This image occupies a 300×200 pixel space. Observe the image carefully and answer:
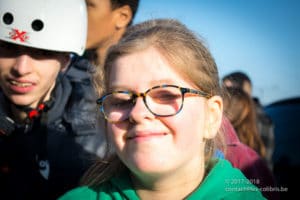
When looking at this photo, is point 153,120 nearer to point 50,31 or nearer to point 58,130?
point 58,130

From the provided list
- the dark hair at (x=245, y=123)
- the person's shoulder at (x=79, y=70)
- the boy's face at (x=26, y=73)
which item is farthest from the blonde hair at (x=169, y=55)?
the dark hair at (x=245, y=123)

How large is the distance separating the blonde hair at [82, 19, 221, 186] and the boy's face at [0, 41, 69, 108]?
34.9 inches

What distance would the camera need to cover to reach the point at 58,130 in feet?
10.9

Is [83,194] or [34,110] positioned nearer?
[83,194]

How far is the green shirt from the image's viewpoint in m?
2.12

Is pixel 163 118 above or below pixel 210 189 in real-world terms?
above

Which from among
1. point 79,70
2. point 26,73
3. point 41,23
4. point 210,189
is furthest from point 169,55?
point 79,70

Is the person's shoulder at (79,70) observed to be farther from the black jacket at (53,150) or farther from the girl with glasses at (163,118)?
the girl with glasses at (163,118)

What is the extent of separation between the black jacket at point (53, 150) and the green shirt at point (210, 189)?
0.79 m

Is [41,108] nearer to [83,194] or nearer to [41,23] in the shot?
[41,23]

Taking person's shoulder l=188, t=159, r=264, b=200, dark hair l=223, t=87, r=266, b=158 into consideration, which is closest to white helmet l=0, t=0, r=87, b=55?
person's shoulder l=188, t=159, r=264, b=200

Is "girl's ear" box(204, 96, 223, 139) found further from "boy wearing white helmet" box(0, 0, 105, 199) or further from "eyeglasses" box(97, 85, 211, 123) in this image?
"boy wearing white helmet" box(0, 0, 105, 199)

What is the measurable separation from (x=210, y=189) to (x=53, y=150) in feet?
5.34

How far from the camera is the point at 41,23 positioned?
11.9 feet
